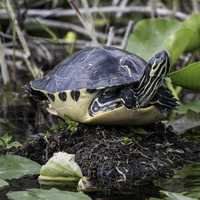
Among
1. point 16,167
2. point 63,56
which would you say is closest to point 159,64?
point 16,167

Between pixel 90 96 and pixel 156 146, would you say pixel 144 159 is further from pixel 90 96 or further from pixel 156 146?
pixel 90 96

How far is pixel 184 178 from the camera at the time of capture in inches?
89.0

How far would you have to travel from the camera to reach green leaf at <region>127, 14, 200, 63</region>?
3.29 meters

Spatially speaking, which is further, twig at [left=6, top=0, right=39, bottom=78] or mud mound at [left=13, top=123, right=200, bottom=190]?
twig at [left=6, top=0, right=39, bottom=78]

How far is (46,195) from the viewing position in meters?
1.92

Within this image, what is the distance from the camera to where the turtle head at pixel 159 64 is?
234 cm

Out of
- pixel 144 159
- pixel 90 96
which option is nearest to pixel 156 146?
pixel 144 159

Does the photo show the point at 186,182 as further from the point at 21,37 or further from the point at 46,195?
the point at 21,37

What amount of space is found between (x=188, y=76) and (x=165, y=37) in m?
0.67

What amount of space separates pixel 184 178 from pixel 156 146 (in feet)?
0.65

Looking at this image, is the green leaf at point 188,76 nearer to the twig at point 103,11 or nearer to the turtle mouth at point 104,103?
the turtle mouth at point 104,103

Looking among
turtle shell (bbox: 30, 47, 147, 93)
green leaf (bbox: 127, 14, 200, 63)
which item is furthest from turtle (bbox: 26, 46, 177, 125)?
green leaf (bbox: 127, 14, 200, 63)

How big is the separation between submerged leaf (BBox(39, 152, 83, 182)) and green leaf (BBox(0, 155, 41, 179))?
0.06 m

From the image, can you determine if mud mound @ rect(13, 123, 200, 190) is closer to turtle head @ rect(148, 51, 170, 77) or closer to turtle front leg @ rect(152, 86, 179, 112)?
turtle front leg @ rect(152, 86, 179, 112)
